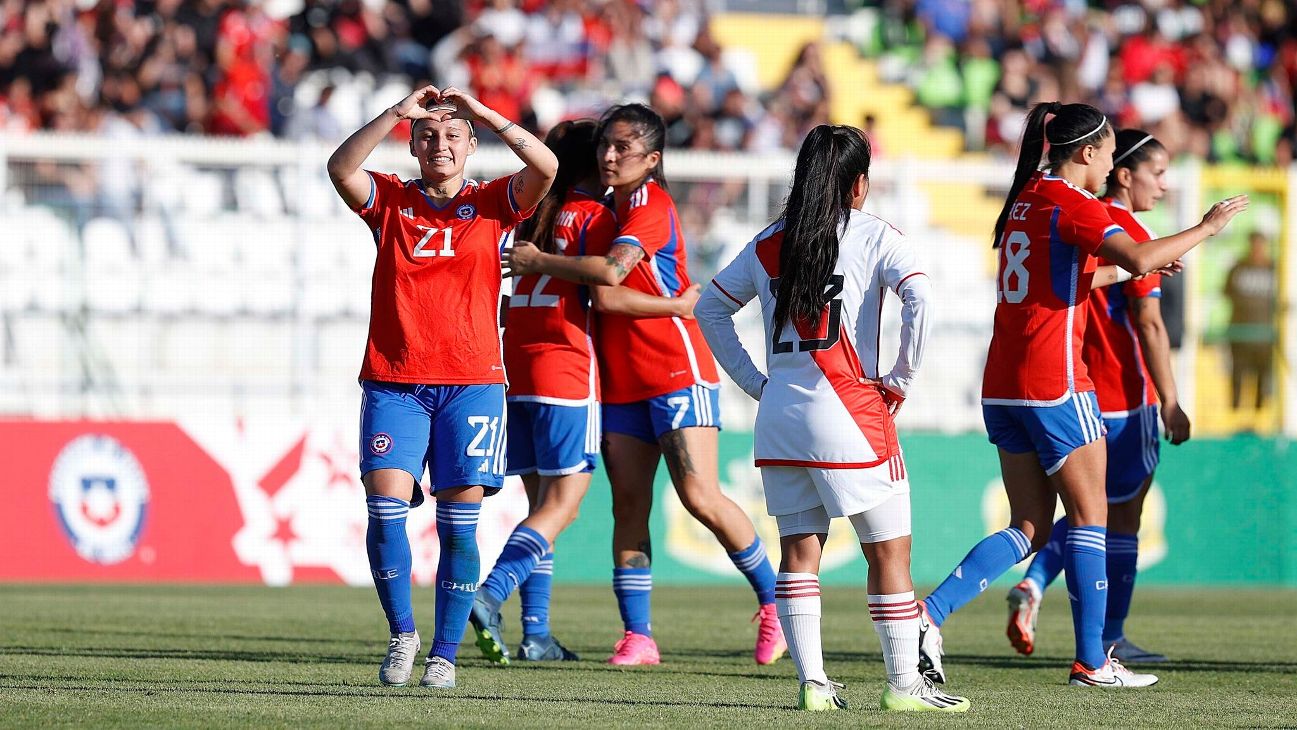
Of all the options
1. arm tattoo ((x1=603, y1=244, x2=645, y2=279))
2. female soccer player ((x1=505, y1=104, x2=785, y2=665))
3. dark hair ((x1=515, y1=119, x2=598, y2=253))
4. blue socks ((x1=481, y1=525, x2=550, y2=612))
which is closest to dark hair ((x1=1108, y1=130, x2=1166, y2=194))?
female soccer player ((x1=505, y1=104, x2=785, y2=665))

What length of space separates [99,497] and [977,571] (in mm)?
8063

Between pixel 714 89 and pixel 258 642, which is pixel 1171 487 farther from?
pixel 258 642

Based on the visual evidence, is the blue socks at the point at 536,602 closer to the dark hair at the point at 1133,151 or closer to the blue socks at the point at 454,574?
the blue socks at the point at 454,574

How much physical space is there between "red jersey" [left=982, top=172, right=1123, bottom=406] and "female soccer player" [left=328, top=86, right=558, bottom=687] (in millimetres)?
1866

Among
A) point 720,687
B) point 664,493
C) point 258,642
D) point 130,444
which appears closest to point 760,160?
point 664,493

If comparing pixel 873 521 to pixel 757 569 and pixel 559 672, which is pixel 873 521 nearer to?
pixel 559 672

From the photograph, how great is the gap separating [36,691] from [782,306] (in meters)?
2.81

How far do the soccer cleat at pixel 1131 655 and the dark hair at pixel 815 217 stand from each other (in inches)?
120

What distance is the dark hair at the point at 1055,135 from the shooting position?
7.24 meters

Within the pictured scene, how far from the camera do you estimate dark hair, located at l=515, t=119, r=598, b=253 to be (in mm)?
8086

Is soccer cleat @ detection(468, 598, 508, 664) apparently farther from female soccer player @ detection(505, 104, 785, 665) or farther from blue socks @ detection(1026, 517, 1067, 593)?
blue socks @ detection(1026, 517, 1067, 593)

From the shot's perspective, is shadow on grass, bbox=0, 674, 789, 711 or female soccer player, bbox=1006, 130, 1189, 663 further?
female soccer player, bbox=1006, 130, 1189, 663

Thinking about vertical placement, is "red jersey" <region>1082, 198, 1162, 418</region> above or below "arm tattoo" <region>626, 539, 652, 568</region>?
above

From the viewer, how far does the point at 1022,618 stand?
7.89m
